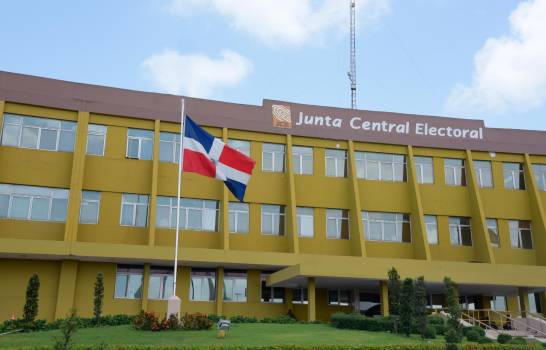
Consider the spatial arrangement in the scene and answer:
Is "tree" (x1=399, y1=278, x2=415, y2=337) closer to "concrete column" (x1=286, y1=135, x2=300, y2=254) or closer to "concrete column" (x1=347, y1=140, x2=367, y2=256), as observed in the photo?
"concrete column" (x1=286, y1=135, x2=300, y2=254)

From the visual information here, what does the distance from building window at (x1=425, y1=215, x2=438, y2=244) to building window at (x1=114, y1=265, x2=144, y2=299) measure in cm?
1575

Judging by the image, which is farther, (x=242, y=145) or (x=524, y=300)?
(x=242, y=145)

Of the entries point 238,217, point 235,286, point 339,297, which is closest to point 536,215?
point 339,297

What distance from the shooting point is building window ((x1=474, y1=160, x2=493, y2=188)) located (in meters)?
34.4

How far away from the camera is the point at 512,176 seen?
3491 centimetres

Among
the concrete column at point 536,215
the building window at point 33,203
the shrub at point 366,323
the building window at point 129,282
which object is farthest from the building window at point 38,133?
the concrete column at point 536,215

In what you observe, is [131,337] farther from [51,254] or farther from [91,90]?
[91,90]

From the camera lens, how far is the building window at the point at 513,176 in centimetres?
3475

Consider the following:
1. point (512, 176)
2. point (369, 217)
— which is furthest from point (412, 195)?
point (512, 176)

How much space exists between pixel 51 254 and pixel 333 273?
12.4 metres

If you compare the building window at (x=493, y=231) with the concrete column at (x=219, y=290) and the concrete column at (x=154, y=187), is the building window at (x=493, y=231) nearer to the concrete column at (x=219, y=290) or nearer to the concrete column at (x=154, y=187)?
the concrete column at (x=219, y=290)

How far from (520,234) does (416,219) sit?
6.95m

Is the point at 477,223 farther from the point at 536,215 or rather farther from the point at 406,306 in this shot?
the point at 406,306

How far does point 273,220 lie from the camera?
30.9 m
